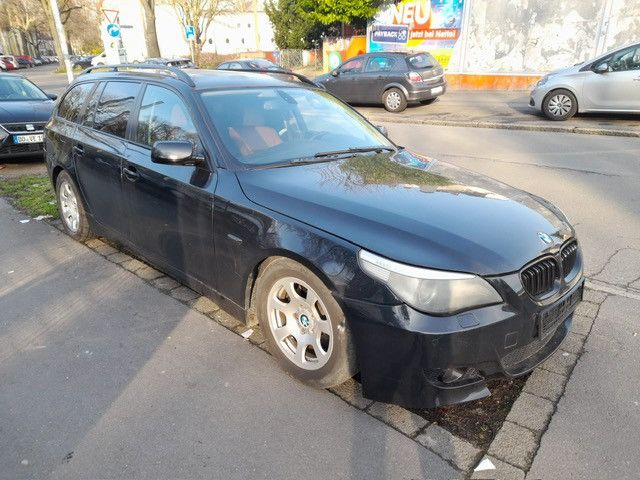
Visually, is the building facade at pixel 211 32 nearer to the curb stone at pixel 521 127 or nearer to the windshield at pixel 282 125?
the curb stone at pixel 521 127

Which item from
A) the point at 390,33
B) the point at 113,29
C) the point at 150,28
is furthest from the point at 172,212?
the point at 150,28

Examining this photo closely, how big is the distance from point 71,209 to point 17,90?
21.8 feet

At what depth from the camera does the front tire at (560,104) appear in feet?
38.9

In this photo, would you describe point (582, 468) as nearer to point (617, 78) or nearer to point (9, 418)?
point (9, 418)

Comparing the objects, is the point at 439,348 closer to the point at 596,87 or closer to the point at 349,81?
the point at 596,87

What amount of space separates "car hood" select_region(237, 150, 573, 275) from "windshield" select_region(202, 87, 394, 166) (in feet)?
0.79

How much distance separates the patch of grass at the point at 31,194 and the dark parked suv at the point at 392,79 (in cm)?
1023

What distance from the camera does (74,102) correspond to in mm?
5277

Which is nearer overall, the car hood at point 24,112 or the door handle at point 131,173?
the door handle at point 131,173

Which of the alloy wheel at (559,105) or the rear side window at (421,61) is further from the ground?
the rear side window at (421,61)

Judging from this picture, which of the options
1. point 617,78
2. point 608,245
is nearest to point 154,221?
point 608,245

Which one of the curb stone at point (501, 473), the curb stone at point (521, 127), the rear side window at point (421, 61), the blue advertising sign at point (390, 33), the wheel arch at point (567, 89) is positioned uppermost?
the blue advertising sign at point (390, 33)

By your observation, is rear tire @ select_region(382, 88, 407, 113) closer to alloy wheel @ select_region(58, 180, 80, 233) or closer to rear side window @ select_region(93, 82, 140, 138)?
alloy wheel @ select_region(58, 180, 80, 233)

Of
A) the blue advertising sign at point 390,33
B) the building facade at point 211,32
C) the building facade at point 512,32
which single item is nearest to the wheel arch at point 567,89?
the building facade at point 512,32
